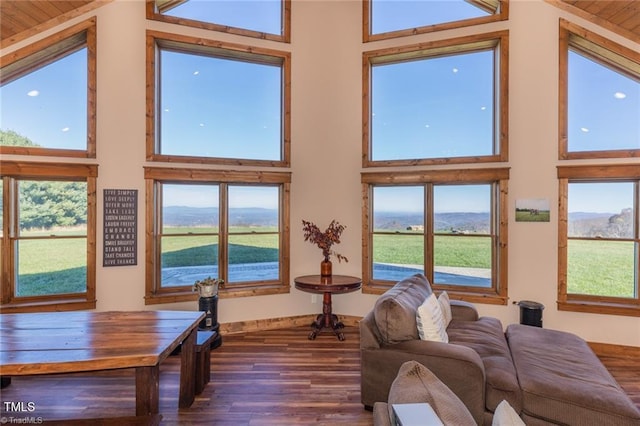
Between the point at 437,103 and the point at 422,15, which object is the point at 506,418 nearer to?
the point at 437,103

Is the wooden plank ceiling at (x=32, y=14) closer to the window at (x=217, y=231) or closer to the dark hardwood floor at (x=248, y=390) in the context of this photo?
the window at (x=217, y=231)

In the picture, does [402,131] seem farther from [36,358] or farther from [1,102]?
[1,102]

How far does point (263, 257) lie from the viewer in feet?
15.9

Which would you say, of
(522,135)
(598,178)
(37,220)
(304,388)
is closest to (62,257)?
(37,220)

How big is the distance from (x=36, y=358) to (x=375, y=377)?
7.28 feet

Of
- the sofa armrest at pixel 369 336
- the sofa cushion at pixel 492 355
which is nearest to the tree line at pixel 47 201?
the sofa armrest at pixel 369 336

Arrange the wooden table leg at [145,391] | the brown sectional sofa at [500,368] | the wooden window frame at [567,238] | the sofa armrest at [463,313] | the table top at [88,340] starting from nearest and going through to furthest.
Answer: the table top at [88,340]
the brown sectional sofa at [500,368]
the wooden table leg at [145,391]
the sofa armrest at [463,313]
the wooden window frame at [567,238]

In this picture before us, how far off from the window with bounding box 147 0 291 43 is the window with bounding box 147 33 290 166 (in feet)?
0.75

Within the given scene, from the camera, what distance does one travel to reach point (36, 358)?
1959 millimetres

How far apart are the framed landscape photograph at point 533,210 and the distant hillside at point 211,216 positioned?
3.21m

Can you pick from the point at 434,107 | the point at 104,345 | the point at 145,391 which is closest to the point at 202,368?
the point at 145,391

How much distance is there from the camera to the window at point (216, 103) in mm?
4348

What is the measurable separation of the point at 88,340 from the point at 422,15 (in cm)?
521

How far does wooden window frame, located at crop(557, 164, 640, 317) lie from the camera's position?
12.7ft
